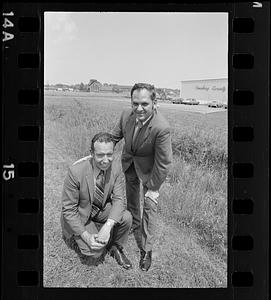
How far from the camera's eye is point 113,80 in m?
1.95

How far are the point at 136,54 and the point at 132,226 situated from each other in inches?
24.1

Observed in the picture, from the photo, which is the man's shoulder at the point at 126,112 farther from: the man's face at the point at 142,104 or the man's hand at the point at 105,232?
the man's hand at the point at 105,232

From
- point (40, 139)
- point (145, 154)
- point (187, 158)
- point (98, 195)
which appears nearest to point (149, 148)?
point (145, 154)

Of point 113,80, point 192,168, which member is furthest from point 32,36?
point 192,168

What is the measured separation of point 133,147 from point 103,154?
0.11m

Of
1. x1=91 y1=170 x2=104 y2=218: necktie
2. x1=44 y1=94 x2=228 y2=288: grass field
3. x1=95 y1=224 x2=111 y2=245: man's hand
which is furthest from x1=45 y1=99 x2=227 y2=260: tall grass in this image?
x1=95 y1=224 x2=111 y2=245: man's hand

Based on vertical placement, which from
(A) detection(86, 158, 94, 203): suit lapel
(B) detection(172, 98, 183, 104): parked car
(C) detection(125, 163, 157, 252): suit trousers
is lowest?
(C) detection(125, 163, 157, 252): suit trousers

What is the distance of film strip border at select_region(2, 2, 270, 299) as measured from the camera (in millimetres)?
1937

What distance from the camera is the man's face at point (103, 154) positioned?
1.96m

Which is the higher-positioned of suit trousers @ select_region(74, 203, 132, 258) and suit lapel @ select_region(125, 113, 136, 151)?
suit lapel @ select_region(125, 113, 136, 151)

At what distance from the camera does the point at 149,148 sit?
Result: 1.97 meters

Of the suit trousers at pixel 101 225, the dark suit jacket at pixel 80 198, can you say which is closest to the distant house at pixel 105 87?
the dark suit jacket at pixel 80 198

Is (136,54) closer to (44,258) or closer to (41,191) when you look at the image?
(41,191)

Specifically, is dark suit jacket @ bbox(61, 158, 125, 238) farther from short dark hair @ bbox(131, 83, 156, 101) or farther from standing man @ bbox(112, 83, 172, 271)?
short dark hair @ bbox(131, 83, 156, 101)
